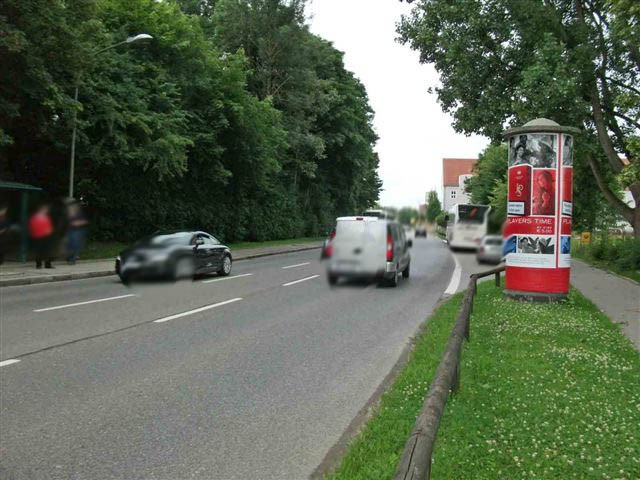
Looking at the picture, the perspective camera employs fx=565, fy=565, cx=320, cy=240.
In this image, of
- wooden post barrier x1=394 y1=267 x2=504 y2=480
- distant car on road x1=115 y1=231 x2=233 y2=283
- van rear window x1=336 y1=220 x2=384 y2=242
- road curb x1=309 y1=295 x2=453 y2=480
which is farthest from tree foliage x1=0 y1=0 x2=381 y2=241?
road curb x1=309 y1=295 x2=453 y2=480

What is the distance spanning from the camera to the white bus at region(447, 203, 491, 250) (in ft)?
3.10

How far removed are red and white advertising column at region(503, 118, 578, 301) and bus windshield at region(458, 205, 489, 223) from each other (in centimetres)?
4

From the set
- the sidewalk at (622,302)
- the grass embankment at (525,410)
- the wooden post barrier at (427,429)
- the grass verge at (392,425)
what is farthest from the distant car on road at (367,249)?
the sidewalk at (622,302)

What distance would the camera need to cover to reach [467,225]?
1.06 meters

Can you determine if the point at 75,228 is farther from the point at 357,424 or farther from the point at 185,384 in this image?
the point at 185,384

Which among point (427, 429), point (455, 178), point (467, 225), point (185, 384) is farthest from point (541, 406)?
point (467, 225)

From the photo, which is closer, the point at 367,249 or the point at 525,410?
the point at 367,249

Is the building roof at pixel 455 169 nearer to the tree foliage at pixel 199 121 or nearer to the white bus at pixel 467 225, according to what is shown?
the white bus at pixel 467 225

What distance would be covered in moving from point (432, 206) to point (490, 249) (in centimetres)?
31

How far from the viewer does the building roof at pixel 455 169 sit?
116cm

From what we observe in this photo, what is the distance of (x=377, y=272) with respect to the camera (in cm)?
103

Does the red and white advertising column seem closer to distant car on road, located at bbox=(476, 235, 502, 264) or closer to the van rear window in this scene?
distant car on road, located at bbox=(476, 235, 502, 264)

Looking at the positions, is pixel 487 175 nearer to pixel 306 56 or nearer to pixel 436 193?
pixel 436 193

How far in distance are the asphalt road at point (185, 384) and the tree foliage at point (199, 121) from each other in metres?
0.38
